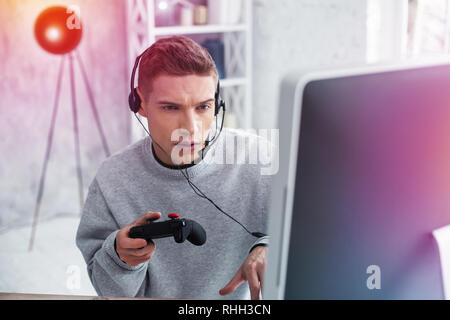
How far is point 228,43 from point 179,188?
5.79 ft

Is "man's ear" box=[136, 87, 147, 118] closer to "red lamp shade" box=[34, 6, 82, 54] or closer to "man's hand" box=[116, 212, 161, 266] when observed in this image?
"man's hand" box=[116, 212, 161, 266]

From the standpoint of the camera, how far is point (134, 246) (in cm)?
65

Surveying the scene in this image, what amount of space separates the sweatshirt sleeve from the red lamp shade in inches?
47.2

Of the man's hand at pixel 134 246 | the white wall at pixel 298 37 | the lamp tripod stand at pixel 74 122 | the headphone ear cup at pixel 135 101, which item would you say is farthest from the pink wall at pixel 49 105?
the man's hand at pixel 134 246

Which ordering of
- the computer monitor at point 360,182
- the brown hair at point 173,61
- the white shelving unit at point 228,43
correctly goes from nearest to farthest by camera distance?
the computer monitor at point 360,182 < the brown hair at point 173,61 < the white shelving unit at point 228,43

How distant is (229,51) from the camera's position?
97.7 inches

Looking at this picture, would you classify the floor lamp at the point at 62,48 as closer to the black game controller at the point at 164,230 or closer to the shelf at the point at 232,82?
the shelf at the point at 232,82

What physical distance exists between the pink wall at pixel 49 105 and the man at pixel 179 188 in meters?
1.39

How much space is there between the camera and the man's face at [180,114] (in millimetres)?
811

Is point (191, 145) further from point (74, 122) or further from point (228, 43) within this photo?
point (228, 43)

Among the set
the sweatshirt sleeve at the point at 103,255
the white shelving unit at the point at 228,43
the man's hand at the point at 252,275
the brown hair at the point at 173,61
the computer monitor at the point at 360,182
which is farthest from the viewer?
the white shelving unit at the point at 228,43

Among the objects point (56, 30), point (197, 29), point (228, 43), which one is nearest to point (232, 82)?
point (228, 43)

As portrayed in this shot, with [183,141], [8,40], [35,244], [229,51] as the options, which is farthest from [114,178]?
[229,51]
